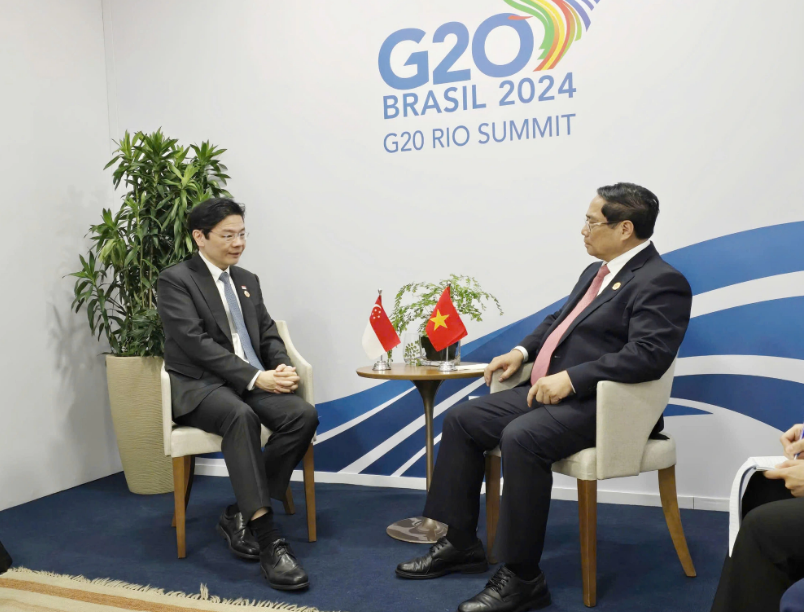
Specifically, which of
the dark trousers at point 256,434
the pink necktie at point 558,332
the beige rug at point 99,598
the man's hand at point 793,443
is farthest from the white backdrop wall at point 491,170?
the beige rug at point 99,598

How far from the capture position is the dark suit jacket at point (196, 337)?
3.10m

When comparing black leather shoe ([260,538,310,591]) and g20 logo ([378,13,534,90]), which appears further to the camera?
g20 logo ([378,13,534,90])

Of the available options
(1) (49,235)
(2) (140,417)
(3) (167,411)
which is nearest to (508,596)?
(3) (167,411)

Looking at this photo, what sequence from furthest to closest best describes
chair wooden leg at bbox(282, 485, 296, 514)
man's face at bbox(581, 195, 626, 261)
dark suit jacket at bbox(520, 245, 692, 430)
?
chair wooden leg at bbox(282, 485, 296, 514)
man's face at bbox(581, 195, 626, 261)
dark suit jacket at bbox(520, 245, 692, 430)

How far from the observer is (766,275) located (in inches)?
132

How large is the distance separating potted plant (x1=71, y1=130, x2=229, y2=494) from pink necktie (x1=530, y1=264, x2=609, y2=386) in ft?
6.68

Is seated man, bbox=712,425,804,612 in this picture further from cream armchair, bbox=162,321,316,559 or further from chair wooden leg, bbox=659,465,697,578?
cream armchair, bbox=162,321,316,559

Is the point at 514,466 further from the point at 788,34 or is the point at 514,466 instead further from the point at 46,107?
the point at 46,107

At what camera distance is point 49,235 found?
4137mm

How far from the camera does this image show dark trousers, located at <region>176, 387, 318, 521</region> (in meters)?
Answer: 2.82

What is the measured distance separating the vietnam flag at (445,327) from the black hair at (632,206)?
763 mm

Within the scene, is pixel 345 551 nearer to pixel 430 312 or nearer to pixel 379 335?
pixel 379 335

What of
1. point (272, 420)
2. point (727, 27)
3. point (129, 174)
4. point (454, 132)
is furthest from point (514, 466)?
point (129, 174)

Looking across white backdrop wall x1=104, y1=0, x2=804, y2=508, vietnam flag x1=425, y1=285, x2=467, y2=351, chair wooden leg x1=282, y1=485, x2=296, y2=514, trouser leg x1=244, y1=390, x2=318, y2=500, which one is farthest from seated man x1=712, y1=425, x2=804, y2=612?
chair wooden leg x1=282, y1=485, x2=296, y2=514
